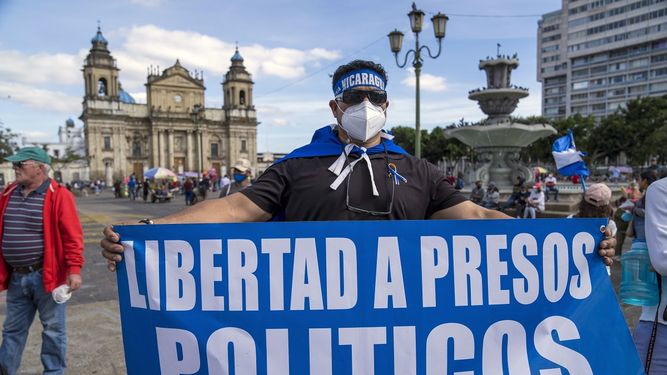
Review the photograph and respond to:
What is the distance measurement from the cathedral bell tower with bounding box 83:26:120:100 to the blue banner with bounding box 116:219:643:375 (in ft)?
256

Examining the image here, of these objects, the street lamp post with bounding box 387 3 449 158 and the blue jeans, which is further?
the street lamp post with bounding box 387 3 449 158

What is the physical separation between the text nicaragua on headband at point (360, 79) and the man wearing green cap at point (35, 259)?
8.56ft

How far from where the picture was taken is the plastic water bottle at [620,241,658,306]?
2502 millimetres

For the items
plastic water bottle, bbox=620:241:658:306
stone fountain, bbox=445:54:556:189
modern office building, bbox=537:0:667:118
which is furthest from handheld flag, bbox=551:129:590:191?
modern office building, bbox=537:0:667:118

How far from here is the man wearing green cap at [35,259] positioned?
3.54 m

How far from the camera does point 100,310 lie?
18.7 ft

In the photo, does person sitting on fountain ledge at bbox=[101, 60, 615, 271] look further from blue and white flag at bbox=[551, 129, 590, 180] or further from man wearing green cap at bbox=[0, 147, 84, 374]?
blue and white flag at bbox=[551, 129, 590, 180]

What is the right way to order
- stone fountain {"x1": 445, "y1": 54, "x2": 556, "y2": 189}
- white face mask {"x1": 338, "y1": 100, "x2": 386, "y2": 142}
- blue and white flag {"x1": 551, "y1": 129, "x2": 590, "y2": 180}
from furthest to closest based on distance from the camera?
1. stone fountain {"x1": 445, "y1": 54, "x2": 556, "y2": 189}
2. blue and white flag {"x1": 551, "y1": 129, "x2": 590, "y2": 180}
3. white face mask {"x1": 338, "y1": 100, "x2": 386, "y2": 142}

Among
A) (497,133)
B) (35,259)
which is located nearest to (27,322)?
(35,259)

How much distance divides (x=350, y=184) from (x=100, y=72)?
79807mm

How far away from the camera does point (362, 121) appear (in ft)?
7.67

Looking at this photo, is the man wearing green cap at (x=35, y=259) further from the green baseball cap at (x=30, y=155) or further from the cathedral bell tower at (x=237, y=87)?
the cathedral bell tower at (x=237, y=87)

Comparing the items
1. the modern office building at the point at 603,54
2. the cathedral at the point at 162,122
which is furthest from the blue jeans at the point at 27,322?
the modern office building at the point at 603,54

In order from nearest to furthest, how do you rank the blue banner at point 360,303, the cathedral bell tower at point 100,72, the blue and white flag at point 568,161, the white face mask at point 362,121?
the blue banner at point 360,303 < the white face mask at point 362,121 < the blue and white flag at point 568,161 < the cathedral bell tower at point 100,72
